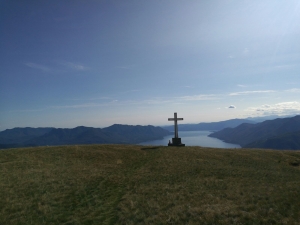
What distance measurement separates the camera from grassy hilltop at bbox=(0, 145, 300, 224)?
10595 mm

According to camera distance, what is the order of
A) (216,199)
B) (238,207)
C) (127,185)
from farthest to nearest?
(127,185)
(216,199)
(238,207)

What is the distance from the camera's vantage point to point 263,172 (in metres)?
21.8

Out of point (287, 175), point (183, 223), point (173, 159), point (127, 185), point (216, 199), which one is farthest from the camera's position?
point (173, 159)

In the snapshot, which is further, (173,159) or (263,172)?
(173,159)

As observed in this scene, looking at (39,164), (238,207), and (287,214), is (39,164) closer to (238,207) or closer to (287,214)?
(238,207)

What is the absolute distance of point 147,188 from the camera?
16.0 metres

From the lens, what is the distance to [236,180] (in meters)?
18.7

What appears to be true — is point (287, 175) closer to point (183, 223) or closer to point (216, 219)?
point (216, 219)

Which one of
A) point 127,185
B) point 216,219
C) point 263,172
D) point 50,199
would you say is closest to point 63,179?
point 50,199

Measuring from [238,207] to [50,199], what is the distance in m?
12.7

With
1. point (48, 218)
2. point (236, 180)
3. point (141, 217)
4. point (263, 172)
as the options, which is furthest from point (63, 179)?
point (263, 172)

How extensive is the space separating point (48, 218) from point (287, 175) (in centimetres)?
2339

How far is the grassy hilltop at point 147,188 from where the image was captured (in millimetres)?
10595

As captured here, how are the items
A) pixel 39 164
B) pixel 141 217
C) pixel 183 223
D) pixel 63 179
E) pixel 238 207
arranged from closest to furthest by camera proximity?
pixel 183 223, pixel 141 217, pixel 238 207, pixel 63 179, pixel 39 164
